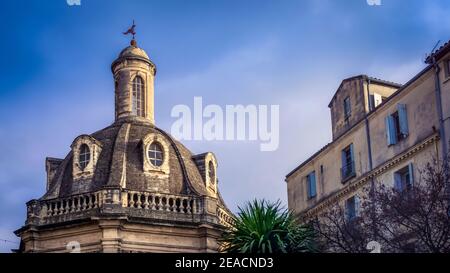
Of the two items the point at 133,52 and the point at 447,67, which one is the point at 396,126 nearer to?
the point at 447,67

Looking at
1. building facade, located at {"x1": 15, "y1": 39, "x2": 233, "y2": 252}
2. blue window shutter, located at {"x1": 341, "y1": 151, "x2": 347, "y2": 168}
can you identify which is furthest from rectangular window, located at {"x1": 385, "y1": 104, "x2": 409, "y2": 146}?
building facade, located at {"x1": 15, "y1": 39, "x2": 233, "y2": 252}

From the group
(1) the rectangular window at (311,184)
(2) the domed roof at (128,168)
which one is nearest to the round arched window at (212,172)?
(2) the domed roof at (128,168)

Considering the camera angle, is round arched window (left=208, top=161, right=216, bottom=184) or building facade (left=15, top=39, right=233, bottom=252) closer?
building facade (left=15, top=39, right=233, bottom=252)

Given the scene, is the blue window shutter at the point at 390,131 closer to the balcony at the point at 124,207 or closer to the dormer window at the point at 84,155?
the balcony at the point at 124,207

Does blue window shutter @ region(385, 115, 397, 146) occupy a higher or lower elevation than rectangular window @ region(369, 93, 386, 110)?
lower

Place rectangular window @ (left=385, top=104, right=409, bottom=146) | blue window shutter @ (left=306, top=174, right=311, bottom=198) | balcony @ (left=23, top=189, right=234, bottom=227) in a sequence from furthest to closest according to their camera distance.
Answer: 1. blue window shutter @ (left=306, top=174, right=311, bottom=198)
2. rectangular window @ (left=385, top=104, right=409, bottom=146)
3. balcony @ (left=23, top=189, right=234, bottom=227)

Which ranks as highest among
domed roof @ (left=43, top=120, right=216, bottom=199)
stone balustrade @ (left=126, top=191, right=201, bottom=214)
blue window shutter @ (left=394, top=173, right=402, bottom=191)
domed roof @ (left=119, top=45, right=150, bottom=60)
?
domed roof @ (left=119, top=45, right=150, bottom=60)

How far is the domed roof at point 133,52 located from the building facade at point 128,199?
3057 mm

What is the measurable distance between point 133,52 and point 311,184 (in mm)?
9756

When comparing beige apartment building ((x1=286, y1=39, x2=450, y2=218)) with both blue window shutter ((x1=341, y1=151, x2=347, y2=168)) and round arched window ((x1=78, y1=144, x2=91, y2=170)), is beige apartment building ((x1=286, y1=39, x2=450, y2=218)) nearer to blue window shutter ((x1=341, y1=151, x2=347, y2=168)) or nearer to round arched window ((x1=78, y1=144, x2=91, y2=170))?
blue window shutter ((x1=341, y1=151, x2=347, y2=168))

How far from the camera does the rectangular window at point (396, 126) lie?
29.7 m

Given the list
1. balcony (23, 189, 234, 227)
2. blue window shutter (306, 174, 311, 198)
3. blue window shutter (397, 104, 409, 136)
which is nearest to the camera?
balcony (23, 189, 234, 227)

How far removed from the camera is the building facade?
93.4 feet

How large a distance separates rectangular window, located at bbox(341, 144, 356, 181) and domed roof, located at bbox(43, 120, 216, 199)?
5967mm
